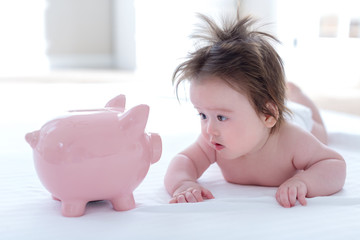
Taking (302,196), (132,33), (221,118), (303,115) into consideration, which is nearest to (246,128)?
(221,118)

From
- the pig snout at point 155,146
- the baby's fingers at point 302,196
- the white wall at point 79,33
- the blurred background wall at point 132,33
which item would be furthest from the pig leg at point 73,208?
the white wall at point 79,33

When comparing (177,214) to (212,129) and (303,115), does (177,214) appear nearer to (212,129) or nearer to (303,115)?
(212,129)

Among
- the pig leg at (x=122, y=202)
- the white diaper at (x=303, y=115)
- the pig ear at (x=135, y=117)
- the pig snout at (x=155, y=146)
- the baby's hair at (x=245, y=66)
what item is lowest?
the pig leg at (x=122, y=202)

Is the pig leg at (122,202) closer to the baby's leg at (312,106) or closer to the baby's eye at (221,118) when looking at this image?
the baby's eye at (221,118)

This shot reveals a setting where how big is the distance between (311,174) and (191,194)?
239 millimetres

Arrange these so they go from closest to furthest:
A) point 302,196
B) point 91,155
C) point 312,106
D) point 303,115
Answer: point 91,155, point 302,196, point 303,115, point 312,106

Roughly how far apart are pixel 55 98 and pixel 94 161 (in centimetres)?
154

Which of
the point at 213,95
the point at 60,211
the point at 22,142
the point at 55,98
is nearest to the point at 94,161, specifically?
the point at 60,211

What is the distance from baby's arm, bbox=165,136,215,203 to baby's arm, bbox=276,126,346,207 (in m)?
0.15

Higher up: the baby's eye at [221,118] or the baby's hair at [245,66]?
the baby's hair at [245,66]

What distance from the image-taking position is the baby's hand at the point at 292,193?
2.70 ft

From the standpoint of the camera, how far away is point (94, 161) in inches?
28.4

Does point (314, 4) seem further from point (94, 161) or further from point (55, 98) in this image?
point (94, 161)

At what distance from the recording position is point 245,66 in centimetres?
86
